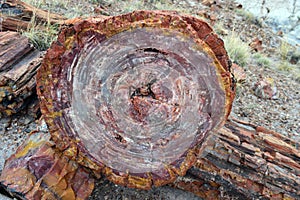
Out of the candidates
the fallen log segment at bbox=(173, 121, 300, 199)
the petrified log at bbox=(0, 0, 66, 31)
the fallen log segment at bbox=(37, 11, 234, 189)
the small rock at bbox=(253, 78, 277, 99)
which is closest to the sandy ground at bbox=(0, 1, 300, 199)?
the small rock at bbox=(253, 78, 277, 99)

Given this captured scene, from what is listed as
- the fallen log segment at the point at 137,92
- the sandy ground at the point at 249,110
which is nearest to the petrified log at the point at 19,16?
the sandy ground at the point at 249,110

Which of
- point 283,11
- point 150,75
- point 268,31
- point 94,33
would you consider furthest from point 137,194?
point 283,11

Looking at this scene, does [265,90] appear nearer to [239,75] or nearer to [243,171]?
[239,75]

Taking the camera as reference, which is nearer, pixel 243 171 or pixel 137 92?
pixel 137 92

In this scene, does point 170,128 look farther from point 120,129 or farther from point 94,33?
point 94,33

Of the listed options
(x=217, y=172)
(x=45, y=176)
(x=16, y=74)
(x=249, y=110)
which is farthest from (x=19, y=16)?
(x=217, y=172)

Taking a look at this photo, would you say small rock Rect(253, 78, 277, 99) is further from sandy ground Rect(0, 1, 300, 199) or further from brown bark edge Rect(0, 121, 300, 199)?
brown bark edge Rect(0, 121, 300, 199)
